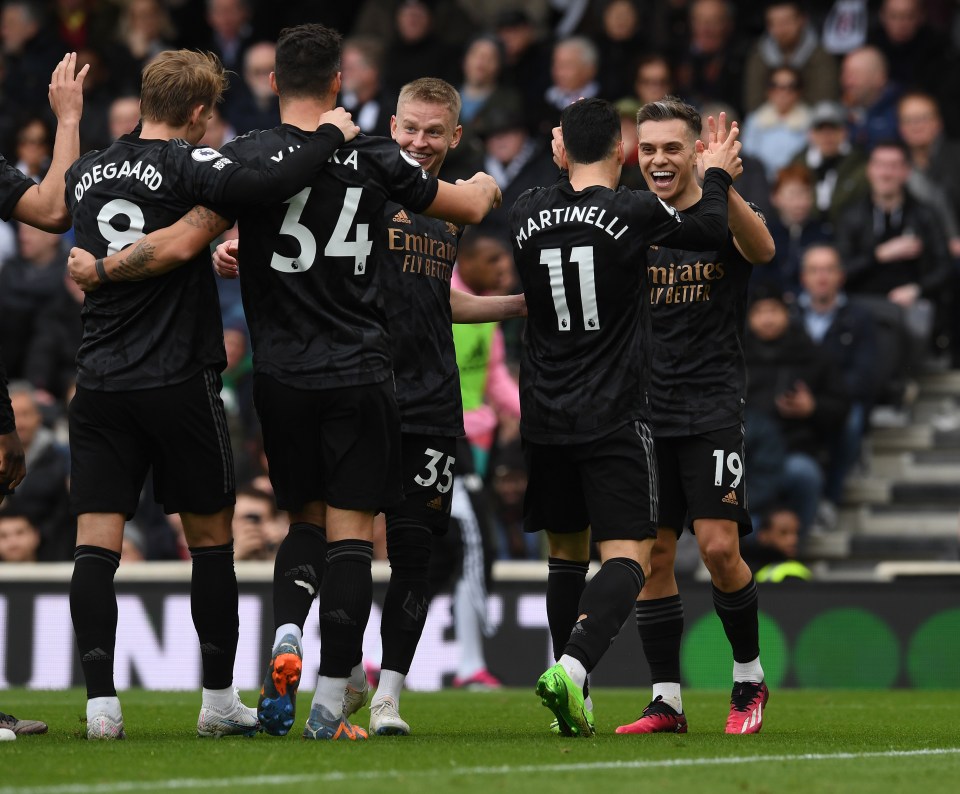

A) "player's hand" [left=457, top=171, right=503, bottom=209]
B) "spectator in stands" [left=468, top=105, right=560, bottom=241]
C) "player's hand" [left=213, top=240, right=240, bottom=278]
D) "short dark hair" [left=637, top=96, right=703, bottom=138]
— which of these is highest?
"spectator in stands" [left=468, top=105, right=560, bottom=241]

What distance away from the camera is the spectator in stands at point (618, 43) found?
51.9ft

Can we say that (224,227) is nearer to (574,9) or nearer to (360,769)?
(360,769)

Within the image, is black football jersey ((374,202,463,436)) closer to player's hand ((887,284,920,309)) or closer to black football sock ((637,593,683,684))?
black football sock ((637,593,683,684))

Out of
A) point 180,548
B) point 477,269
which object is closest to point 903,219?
point 477,269

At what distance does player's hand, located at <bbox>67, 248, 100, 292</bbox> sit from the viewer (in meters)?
6.21

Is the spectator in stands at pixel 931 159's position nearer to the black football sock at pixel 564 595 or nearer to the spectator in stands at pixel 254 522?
the spectator in stands at pixel 254 522

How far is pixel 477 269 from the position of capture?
10.5 m

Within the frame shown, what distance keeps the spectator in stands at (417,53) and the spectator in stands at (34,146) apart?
3239 mm

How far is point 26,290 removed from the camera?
47.4 feet

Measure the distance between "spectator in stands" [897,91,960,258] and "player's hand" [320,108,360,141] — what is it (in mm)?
8694

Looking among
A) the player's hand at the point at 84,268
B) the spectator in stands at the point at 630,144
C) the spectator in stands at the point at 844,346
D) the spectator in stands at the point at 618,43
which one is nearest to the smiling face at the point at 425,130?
the player's hand at the point at 84,268

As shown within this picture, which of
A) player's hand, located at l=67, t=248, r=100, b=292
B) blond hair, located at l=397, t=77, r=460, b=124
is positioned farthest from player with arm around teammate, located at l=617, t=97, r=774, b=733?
player's hand, located at l=67, t=248, r=100, b=292

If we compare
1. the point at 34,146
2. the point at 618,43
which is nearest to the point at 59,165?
the point at 34,146

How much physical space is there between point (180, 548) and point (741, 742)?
6840mm
